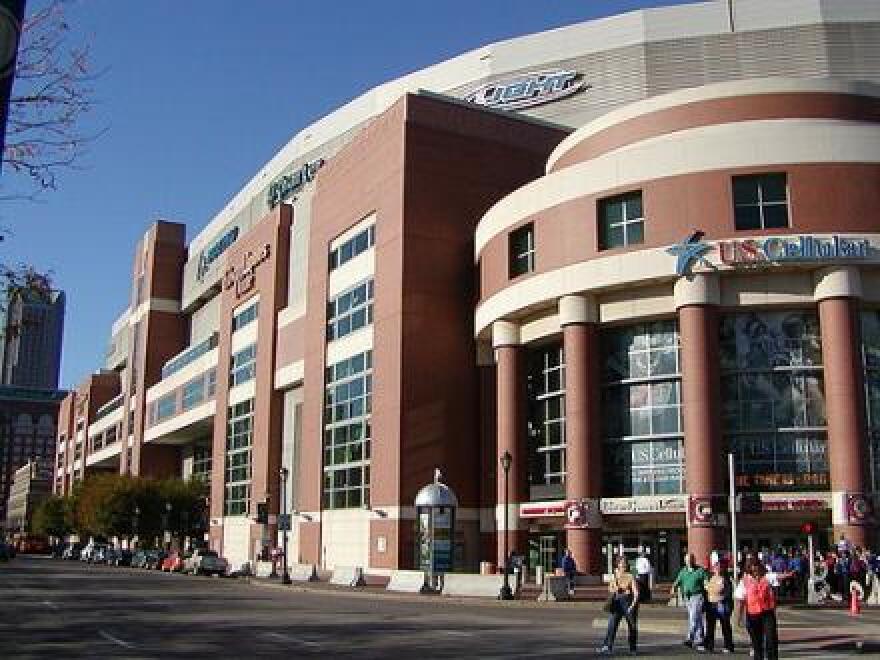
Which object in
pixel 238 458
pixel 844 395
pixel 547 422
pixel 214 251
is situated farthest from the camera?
pixel 214 251

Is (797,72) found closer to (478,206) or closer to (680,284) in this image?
(478,206)

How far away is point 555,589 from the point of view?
1344 inches

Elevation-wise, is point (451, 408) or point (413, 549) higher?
point (451, 408)

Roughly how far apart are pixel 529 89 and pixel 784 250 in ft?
133

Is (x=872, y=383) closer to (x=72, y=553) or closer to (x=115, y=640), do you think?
(x=115, y=640)

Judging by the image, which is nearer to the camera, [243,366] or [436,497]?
[436,497]

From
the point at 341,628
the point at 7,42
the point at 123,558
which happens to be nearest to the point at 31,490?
the point at 123,558

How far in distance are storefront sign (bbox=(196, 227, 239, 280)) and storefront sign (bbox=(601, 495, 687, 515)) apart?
63459mm

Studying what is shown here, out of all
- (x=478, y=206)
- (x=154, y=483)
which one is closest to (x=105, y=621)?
(x=478, y=206)

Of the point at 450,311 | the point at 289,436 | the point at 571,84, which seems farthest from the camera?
the point at 571,84

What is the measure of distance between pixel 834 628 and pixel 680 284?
1841 centimetres

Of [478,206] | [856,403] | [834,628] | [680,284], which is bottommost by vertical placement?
[834,628]

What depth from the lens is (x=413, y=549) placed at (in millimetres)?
49156

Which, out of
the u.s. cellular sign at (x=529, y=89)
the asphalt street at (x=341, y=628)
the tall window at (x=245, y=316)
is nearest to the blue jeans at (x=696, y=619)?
the asphalt street at (x=341, y=628)
